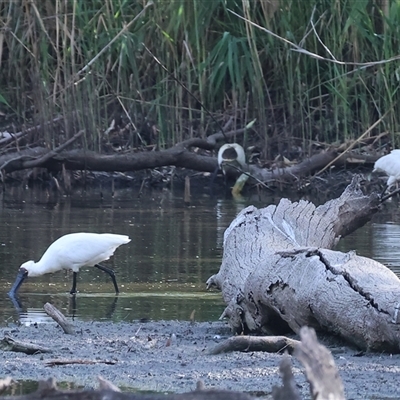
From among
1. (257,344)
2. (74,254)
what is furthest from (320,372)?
(74,254)

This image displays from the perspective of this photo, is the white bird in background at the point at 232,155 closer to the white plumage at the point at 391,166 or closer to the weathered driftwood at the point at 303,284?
the white plumage at the point at 391,166

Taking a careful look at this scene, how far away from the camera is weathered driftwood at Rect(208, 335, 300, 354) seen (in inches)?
206

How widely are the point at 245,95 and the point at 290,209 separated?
7.33m

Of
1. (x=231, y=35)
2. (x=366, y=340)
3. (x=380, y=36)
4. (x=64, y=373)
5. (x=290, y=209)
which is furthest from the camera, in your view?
(x=231, y=35)

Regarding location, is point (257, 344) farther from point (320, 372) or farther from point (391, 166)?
point (391, 166)

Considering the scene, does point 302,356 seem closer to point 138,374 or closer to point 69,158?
point 138,374

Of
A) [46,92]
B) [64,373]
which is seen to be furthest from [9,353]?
[46,92]

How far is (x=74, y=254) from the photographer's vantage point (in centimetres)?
791

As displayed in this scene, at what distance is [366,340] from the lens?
17.1 ft

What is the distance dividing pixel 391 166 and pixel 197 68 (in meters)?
2.74

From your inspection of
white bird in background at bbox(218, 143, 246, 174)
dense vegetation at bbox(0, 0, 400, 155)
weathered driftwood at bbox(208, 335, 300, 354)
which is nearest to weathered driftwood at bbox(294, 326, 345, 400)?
weathered driftwood at bbox(208, 335, 300, 354)

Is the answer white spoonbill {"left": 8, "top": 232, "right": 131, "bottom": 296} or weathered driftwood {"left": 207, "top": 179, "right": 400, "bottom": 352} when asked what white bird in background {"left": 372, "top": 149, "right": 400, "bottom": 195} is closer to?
white spoonbill {"left": 8, "top": 232, "right": 131, "bottom": 296}

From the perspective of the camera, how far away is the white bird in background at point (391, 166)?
12.4 meters

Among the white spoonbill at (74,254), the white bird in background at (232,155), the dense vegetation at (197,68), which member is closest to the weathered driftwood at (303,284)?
the white spoonbill at (74,254)
